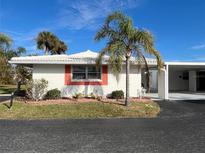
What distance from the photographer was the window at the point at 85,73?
18.5 m

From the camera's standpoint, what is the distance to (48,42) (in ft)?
136

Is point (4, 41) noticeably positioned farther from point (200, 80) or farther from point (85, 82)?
point (200, 80)

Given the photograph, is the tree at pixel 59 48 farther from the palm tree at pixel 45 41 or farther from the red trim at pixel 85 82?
the red trim at pixel 85 82

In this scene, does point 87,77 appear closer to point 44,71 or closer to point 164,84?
point 44,71

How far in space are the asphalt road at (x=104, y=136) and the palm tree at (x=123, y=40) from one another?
4.18 metres

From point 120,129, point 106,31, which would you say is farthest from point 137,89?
point 120,129

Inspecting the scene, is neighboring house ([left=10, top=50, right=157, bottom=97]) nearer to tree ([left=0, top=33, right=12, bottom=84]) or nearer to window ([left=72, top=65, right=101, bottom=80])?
window ([left=72, top=65, right=101, bottom=80])

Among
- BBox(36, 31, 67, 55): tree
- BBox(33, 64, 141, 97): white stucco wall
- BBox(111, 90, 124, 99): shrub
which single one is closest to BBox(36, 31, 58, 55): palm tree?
BBox(36, 31, 67, 55): tree

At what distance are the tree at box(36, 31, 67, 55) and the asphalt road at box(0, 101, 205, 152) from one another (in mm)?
31528

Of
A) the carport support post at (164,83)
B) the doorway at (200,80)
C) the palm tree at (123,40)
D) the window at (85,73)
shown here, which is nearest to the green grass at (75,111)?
the palm tree at (123,40)

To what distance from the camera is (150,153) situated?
624cm

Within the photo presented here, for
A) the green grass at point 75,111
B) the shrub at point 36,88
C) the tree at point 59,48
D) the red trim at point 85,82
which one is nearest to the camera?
the green grass at point 75,111

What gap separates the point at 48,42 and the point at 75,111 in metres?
29.8

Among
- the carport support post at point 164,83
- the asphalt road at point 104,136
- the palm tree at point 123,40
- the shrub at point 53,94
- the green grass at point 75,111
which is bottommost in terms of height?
the asphalt road at point 104,136
